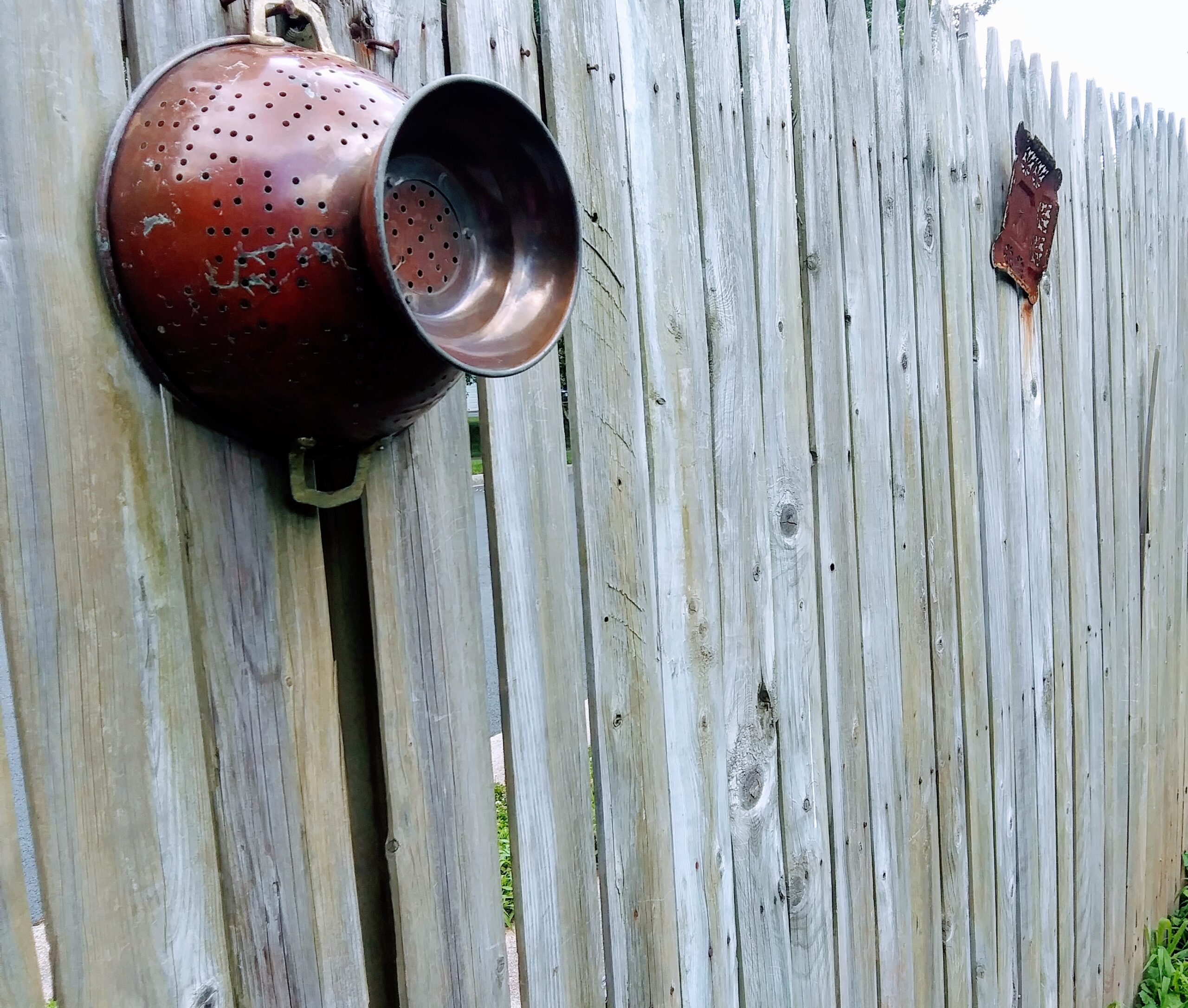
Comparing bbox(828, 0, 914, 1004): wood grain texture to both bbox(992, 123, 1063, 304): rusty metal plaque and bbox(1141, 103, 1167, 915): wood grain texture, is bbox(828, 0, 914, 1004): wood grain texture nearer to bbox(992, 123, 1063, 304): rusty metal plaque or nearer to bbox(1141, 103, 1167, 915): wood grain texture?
bbox(992, 123, 1063, 304): rusty metal plaque

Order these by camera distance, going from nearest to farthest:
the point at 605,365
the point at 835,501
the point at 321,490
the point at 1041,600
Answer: the point at 321,490 → the point at 605,365 → the point at 835,501 → the point at 1041,600

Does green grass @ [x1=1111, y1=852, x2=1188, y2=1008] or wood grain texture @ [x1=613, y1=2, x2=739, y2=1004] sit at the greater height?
wood grain texture @ [x1=613, y1=2, x2=739, y2=1004]

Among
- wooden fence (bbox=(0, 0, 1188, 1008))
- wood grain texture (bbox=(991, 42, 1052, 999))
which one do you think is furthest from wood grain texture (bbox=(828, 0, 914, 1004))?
wood grain texture (bbox=(991, 42, 1052, 999))

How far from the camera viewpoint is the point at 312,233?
2.90 feet

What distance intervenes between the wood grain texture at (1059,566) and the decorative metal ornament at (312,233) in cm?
219

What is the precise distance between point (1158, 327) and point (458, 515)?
324cm

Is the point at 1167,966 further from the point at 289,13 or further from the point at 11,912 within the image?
the point at 289,13

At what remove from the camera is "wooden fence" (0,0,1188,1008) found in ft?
3.08

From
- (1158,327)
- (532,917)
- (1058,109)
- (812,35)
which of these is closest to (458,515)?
(532,917)

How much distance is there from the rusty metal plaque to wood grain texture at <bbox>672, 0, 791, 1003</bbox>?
111 cm

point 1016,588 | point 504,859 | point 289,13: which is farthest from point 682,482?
point 504,859

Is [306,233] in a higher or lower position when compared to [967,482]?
higher

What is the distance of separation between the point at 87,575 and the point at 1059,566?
8.88 ft

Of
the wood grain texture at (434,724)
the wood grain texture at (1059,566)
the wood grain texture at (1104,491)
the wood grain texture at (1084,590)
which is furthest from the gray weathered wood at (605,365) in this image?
the wood grain texture at (1104,491)
